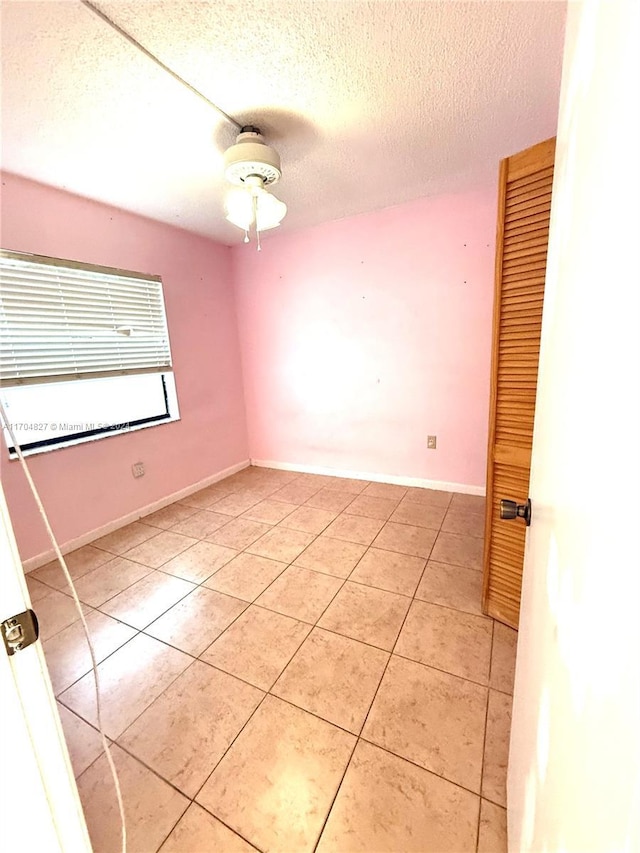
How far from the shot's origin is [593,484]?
377mm

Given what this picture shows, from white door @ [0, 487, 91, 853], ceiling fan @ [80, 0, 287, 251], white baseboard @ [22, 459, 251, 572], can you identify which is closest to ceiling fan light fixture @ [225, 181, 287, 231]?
ceiling fan @ [80, 0, 287, 251]

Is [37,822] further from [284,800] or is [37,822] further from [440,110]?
[440,110]

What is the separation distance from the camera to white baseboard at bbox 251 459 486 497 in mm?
2934

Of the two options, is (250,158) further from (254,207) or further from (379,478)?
(379,478)

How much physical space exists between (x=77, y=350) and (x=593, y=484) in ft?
9.22

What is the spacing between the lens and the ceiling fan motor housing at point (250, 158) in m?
1.58

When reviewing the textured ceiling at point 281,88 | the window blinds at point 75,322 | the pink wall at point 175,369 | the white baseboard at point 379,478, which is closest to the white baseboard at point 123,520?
the pink wall at point 175,369

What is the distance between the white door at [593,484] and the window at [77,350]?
96.8 inches

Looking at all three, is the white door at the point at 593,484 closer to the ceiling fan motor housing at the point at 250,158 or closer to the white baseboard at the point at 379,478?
the ceiling fan motor housing at the point at 250,158

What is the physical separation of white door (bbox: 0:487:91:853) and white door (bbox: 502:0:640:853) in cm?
73

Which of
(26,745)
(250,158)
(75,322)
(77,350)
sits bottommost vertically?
(26,745)

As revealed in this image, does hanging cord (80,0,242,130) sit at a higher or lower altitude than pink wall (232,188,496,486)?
higher

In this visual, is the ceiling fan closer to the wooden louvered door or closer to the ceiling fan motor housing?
the ceiling fan motor housing

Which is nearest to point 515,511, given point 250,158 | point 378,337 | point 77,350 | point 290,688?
point 290,688
